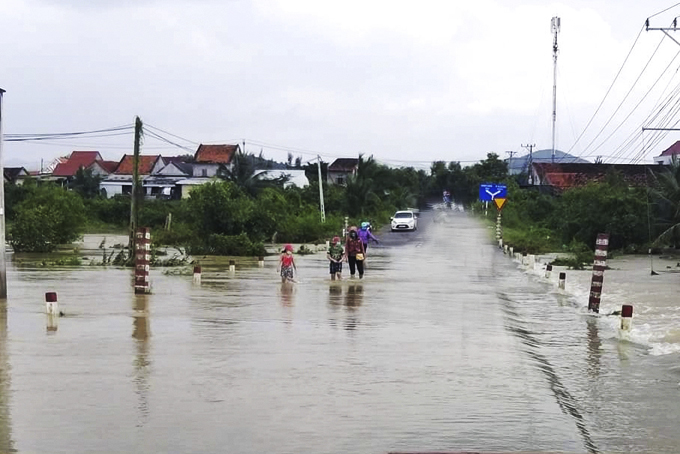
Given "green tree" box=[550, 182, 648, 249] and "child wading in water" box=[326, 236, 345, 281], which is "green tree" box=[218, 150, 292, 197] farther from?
"child wading in water" box=[326, 236, 345, 281]

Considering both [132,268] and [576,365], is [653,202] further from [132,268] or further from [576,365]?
[576,365]

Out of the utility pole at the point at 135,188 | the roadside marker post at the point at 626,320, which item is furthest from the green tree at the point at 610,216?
the roadside marker post at the point at 626,320

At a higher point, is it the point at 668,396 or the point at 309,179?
the point at 309,179

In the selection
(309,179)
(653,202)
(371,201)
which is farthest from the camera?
(309,179)

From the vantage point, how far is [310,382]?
11039 millimetres

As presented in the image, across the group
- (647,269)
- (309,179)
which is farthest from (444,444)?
(309,179)

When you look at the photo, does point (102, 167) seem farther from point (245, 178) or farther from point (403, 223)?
point (403, 223)

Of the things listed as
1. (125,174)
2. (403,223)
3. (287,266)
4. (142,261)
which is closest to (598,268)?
(287,266)

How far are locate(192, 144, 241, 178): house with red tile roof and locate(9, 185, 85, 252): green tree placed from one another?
50.7 metres

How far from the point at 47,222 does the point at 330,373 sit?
1348 inches

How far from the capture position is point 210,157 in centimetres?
10200

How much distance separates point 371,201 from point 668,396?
62.2 meters

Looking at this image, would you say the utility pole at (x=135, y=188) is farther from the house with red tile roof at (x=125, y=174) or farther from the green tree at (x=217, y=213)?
the house with red tile roof at (x=125, y=174)

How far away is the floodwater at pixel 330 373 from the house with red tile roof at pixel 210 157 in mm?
77496
